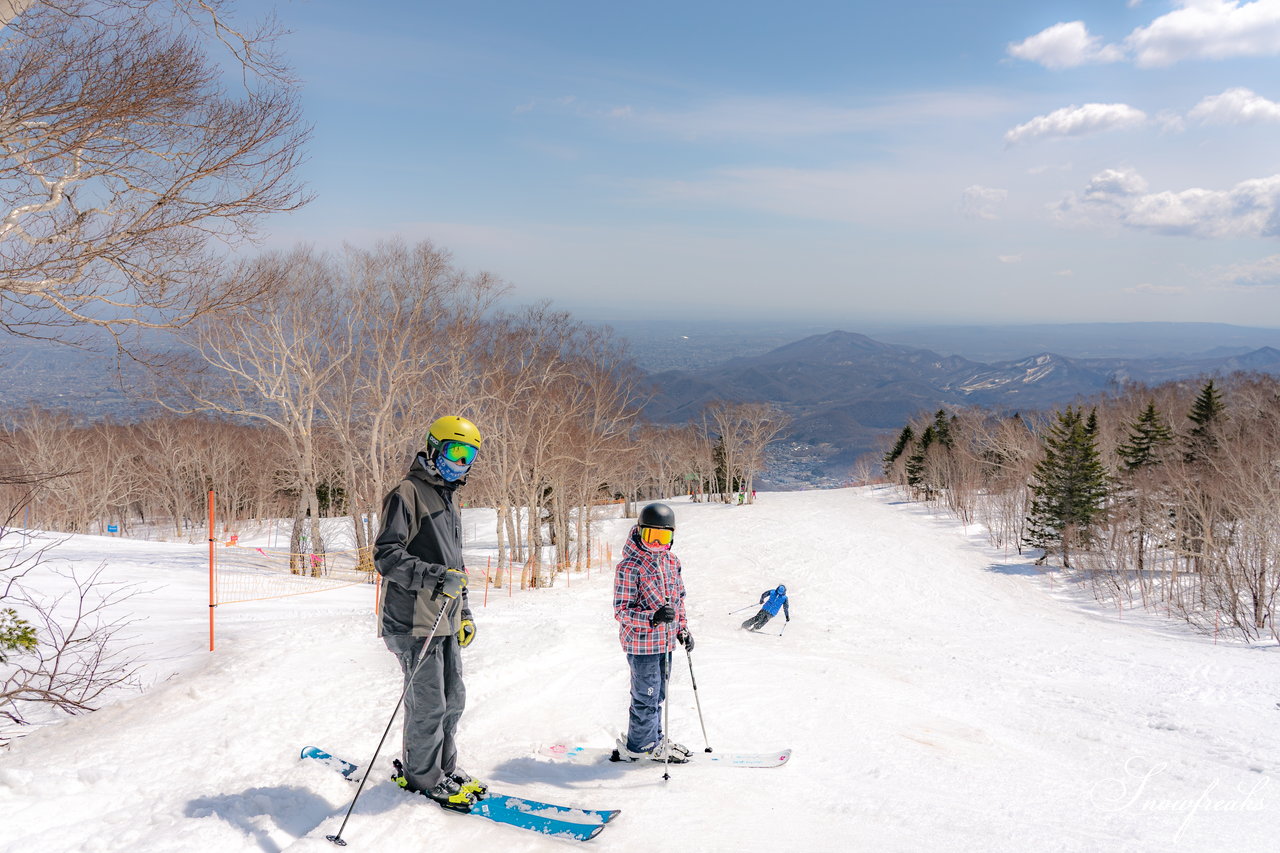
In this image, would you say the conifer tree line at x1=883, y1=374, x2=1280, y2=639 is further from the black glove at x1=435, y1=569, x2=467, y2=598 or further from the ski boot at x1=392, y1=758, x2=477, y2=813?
the black glove at x1=435, y1=569, x2=467, y2=598

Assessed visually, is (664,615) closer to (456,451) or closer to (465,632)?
(465,632)

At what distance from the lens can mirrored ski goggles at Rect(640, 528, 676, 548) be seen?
16.4ft

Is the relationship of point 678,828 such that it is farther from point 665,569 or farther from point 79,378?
point 79,378

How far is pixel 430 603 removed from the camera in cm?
398

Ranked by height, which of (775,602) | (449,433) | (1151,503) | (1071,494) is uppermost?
(449,433)

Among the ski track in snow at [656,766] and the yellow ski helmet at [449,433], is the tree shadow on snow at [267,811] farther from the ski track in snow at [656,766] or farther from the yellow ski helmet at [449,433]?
the yellow ski helmet at [449,433]

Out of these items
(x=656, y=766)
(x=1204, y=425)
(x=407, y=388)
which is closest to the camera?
(x=656, y=766)

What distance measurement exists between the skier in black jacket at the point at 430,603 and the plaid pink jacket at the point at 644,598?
128 centimetres

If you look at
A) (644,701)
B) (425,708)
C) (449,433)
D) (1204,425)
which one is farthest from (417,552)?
(1204,425)

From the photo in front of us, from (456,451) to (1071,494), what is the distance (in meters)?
35.5

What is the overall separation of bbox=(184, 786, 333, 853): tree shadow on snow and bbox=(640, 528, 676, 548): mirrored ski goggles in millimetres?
2507

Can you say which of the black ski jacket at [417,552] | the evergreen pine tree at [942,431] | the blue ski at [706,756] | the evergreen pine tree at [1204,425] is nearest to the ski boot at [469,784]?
the black ski jacket at [417,552]

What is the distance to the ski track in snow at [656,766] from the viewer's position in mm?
3777

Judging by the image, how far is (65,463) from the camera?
117 ft
